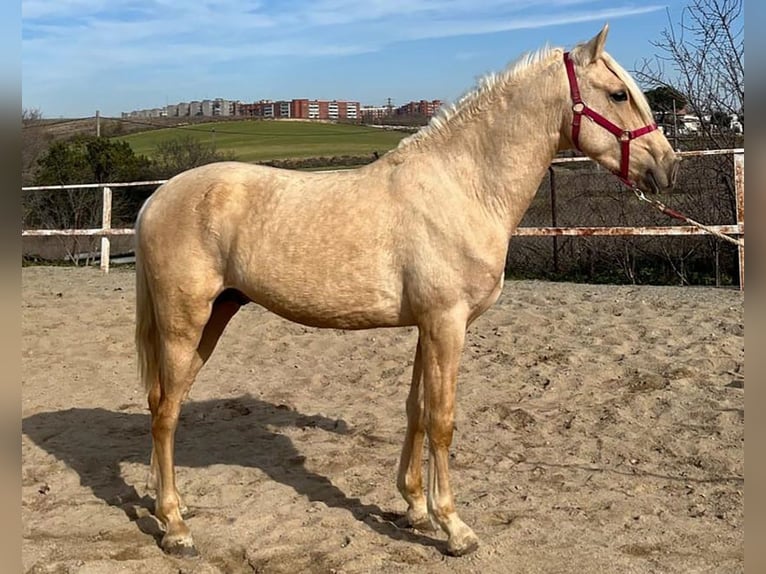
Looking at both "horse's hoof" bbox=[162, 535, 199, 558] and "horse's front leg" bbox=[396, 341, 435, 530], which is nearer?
"horse's hoof" bbox=[162, 535, 199, 558]

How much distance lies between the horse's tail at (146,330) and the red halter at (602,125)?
A: 6.72 ft

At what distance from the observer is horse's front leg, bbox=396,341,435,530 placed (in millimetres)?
3342

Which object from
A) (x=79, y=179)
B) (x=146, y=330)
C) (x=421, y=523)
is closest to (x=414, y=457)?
A: (x=421, y=523)

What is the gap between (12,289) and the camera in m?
1.04

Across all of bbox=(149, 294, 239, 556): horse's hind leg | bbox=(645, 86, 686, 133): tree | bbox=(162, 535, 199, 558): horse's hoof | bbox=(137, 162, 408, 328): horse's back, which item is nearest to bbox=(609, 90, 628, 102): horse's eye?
bbox=(137, 162, 408, 328): horse's back

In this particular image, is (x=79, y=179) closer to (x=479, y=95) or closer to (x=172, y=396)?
(x=172, y=396)

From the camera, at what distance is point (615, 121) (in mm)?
2893

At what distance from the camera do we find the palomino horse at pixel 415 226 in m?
2.92

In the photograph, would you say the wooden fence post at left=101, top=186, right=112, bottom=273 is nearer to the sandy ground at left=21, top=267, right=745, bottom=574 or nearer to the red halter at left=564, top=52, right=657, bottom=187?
the sandy ground at left=21, top=267, right=745, bottom=574

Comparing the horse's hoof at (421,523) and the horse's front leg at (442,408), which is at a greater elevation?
the horse's front leg at (442,408)

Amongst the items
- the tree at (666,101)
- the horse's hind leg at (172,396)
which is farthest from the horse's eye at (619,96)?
the tree at (666,101)

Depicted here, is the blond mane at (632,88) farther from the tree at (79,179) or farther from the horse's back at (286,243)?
the tree at (79,179)

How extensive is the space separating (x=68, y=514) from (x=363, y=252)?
6.37 ft

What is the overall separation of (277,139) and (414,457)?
926 inches
